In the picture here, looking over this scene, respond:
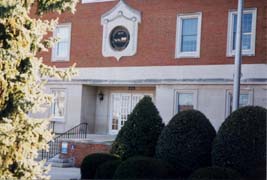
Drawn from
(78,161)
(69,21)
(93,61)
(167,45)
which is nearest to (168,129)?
(78,161)

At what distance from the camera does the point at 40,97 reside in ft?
30.7

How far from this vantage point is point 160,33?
2245 cm

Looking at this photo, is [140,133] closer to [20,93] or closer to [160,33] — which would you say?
[20,93]

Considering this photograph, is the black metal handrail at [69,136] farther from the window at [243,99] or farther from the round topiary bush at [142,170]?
the round topiary bush at [142,170]

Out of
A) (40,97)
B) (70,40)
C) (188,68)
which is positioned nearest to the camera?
(40,97)

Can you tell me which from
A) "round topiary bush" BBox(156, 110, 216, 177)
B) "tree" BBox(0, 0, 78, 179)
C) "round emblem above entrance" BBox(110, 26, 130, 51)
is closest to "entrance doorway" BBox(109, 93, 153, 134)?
"round emblem above entrance" BBox(110, 26, 130, 51)

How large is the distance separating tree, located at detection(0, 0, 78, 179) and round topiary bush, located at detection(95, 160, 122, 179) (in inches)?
142

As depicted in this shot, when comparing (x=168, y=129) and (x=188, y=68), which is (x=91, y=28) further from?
(x=168, y=129)

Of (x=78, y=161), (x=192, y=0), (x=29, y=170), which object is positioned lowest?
(x=78, y=161)

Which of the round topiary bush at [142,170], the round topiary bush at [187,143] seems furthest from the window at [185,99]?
the round topiary bush at [142,170]

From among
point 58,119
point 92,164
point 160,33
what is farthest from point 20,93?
point 58,119

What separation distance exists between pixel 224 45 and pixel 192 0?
2.75m

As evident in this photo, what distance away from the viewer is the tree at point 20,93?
357 inches

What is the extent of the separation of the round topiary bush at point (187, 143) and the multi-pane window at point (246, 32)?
8.21 m
